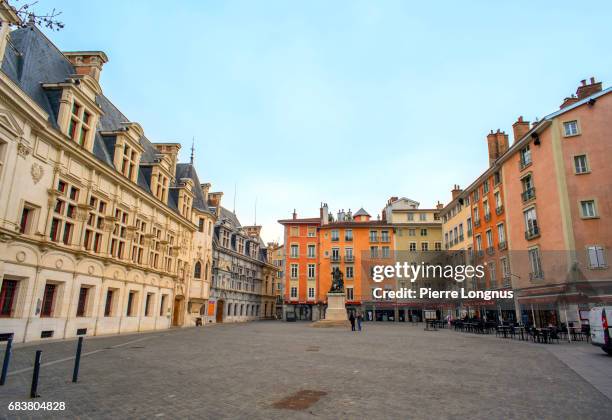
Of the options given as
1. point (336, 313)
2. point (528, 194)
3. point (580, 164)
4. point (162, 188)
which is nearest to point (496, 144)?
point (528, 194)

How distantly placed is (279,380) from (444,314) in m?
52.9

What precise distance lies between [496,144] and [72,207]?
131ft

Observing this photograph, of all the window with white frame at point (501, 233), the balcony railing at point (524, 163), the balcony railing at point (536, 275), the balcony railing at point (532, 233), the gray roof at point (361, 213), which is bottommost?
the balcony railing at point (536, 275)

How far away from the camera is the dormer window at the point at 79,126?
20922 millimetres

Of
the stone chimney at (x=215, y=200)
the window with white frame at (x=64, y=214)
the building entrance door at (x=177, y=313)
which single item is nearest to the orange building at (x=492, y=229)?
the building entrance door at (x=177, y=313)

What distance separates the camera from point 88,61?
25.2 meters

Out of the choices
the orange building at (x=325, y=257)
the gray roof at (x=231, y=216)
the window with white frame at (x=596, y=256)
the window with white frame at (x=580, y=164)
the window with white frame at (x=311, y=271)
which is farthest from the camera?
the window with white frame at (x=311, y=271)

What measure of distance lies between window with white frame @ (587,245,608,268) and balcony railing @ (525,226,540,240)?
4177mm

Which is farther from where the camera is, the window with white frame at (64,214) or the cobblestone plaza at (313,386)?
the window with white frame at (64,214)

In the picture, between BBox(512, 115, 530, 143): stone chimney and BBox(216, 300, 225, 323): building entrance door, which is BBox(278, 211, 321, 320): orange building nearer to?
BBox(216, 300, 225, 323): building entrance door

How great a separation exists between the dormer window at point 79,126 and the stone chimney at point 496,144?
122ft

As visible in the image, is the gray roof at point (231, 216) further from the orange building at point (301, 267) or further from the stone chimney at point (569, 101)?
the stone chimney at point (569, 101)

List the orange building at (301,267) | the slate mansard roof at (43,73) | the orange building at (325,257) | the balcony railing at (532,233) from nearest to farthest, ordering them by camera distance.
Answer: the slate mansard roof at (43,73)
the balcony railing at (532,233)
the orange building at (325,257)
the orange building at (301,267)

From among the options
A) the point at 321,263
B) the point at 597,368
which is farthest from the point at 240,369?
the point at 321,263
